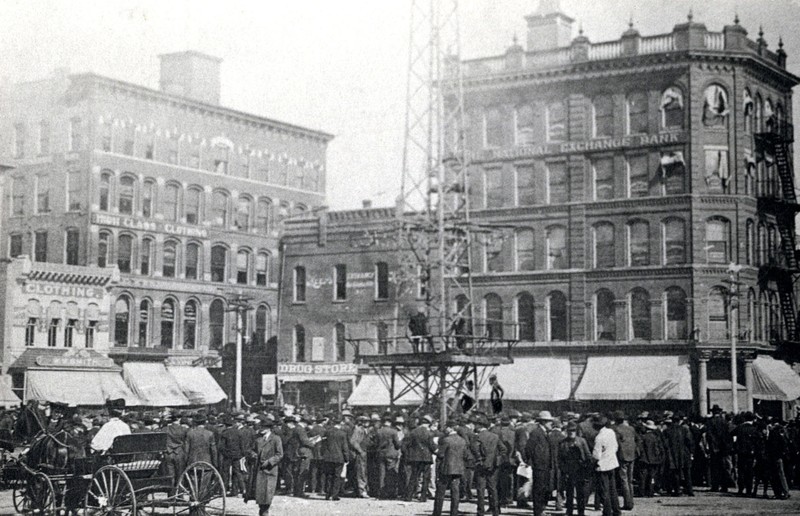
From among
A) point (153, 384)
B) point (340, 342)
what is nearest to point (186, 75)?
point (340, 342)

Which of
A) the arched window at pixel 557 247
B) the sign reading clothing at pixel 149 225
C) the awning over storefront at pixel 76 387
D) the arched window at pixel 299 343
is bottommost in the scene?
the awning over storefront at pixel 76 387

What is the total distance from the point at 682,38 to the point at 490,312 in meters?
14.8

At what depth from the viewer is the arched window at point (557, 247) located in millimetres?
48875

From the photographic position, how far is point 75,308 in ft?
168

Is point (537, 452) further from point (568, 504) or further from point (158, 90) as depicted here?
point (158, 90)

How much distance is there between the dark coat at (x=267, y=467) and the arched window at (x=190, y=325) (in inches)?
1566

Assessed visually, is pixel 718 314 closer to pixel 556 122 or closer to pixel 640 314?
pixel 640 314

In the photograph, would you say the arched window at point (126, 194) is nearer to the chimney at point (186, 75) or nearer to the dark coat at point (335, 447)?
the chimney at point (186, 75)

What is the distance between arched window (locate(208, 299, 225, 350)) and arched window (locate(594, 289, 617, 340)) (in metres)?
21.9

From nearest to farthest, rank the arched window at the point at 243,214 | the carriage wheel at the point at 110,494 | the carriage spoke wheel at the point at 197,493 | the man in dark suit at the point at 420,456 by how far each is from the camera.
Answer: the carriage wheel at the point at 110,494, the carriage spoke wheel at the point at 197,493, the man in dark suit at the point at 420,456, the arched window at the point at 243,214

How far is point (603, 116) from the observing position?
48.6m

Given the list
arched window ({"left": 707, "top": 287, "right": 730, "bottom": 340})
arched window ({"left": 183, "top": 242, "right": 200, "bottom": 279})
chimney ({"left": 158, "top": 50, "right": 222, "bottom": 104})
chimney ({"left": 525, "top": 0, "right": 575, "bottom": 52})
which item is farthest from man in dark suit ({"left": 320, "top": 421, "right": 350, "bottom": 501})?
chimney ({"left": 158, "top": 50, "right": 222, "bottom": 104})

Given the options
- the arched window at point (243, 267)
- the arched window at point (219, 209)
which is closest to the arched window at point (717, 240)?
the arched window at point (243, 267)

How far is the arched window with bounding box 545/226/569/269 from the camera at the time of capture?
160 ft
